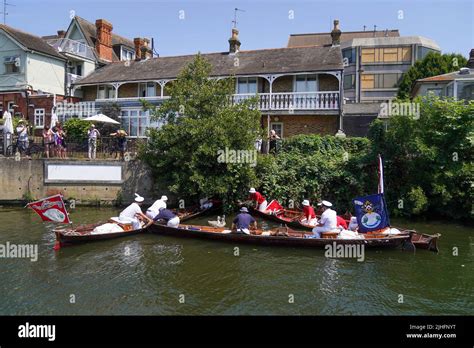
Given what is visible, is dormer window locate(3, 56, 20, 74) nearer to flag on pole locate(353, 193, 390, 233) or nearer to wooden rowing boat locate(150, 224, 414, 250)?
wooden rowing boat locate(150, 224, 414, 250)

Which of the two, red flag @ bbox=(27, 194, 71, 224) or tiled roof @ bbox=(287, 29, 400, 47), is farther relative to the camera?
tiled roof @ bbox=(287, 29, 400, 47)

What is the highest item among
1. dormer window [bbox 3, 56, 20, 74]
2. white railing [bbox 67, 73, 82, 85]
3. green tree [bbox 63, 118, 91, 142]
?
dormer window [bbox 3, 56, 20, 74]

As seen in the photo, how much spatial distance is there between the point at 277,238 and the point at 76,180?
14144 millimetres

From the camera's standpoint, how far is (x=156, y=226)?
56.0 feet

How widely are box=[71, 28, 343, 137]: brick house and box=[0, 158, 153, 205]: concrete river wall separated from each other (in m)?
6.88

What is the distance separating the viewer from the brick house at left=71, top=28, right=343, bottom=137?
28.1 metres

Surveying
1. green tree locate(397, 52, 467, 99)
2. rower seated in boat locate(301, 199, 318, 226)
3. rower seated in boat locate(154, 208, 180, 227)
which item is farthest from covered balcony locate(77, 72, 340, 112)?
green tree locate(397, 52, 467, 99)

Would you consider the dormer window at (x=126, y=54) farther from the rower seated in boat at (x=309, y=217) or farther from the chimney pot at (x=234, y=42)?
the rower seated in boat at (x=309, y=217)

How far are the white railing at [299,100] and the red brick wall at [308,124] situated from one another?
2.61 feet

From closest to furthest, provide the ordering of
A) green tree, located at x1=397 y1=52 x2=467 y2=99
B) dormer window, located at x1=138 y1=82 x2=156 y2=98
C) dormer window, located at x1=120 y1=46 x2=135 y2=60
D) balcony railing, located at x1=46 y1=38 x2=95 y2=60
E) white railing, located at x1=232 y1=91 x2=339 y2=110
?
white railing, located at x1=232 y1=91 x2=339 y2=110 → dormer window, located at x1=138 y1=82 x2=156 y2=98 → balcony railing, located at x1=46 y1=38 x2=95 y2=60 → green tree, located at x1=397 y1=52 x2=467 y2=99 → dormer window, located at x1=120 y1=46 x2=135 y2=60

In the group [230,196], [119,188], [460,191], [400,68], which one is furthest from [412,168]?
[400,68]

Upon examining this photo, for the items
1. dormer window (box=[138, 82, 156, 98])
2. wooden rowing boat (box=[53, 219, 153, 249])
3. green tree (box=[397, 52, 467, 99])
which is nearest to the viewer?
wooden rowing boat (box=[53, 219, 153, 249])

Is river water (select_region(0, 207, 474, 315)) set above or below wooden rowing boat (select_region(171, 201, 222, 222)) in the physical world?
below

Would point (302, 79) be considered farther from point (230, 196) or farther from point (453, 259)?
point (453, 259)
